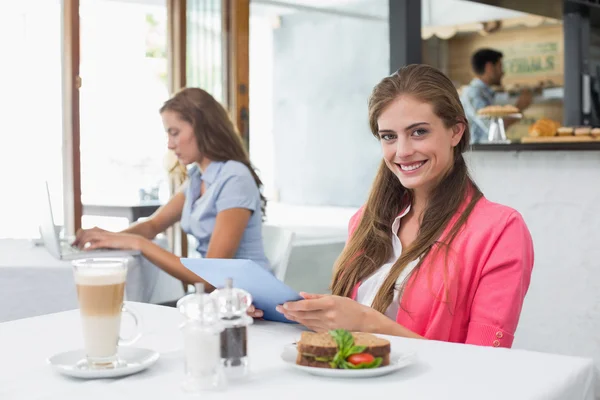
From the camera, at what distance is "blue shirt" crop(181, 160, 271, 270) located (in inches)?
115

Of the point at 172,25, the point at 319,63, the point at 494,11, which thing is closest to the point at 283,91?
the point at 319,63

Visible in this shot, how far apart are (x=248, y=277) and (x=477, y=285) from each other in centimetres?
53

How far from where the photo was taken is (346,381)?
1.07m

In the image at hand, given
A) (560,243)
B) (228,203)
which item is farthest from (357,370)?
(560,243)

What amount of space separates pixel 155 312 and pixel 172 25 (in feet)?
11.2

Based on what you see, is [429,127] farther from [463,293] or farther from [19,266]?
[19,266]

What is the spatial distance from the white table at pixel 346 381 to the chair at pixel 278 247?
1.42m

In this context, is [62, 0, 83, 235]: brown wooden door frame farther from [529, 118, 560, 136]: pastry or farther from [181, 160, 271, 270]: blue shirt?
[529, 118, 560, 136]: pastry

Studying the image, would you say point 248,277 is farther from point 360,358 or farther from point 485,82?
point 485,82

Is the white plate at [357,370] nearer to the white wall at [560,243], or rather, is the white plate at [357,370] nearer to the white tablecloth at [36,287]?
the white tablecloth at [36,287]

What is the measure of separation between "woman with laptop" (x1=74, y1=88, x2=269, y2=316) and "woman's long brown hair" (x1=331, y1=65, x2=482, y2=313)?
99 centimetres

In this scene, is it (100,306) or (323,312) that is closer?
(100,306)

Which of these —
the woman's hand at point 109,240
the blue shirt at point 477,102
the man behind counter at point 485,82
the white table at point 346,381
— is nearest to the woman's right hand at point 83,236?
the woman's hand at point 109,240

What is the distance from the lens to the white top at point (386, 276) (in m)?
1.69
